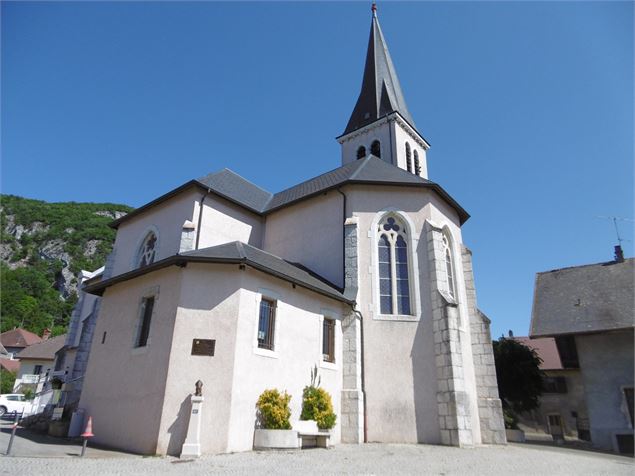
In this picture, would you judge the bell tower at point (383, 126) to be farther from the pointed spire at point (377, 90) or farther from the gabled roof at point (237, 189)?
the gabled roof at point (237, 189)

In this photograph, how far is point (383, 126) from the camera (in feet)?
81.5

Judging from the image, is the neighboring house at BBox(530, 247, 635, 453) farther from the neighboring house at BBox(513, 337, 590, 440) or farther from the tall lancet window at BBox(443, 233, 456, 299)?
the neighboring house at BBox(513, 337, 590, 440)

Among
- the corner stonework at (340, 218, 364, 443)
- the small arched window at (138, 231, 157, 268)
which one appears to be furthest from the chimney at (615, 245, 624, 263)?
the small arched window at (138, 231, 157, 268)

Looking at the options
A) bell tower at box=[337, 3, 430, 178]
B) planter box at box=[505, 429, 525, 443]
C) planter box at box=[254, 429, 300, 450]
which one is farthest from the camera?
bell tower at box=[337, 3, 430, 178]

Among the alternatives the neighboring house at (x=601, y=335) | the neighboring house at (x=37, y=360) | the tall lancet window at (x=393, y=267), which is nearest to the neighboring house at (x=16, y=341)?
the neighboring house at (x=37, y=360)

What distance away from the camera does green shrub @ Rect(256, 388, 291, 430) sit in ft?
31.4

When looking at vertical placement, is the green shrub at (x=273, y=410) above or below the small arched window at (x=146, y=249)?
below

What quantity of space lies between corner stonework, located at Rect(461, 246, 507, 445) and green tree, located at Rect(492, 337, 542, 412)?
10917mm

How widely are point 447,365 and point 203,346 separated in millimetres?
6956

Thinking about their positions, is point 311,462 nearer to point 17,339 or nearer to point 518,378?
point 518,378

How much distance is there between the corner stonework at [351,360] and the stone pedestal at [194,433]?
4553 mm

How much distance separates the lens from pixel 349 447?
1046 centimetres

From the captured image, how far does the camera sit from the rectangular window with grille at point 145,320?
10.7m

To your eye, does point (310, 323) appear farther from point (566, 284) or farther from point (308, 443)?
point (566, 284)
